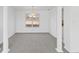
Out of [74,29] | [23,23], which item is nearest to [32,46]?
[74,29]

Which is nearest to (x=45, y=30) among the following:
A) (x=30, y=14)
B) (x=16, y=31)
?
(x=30, y=14)

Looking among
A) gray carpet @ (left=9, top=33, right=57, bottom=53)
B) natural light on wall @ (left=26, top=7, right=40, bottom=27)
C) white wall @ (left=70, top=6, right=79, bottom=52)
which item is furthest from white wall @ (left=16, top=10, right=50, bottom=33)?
white wall @ (left=70, top=6, right=79, bottom=52)

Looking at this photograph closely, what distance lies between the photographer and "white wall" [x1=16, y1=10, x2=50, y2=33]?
12.7 metres

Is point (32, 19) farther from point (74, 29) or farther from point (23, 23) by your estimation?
point (74, 29)

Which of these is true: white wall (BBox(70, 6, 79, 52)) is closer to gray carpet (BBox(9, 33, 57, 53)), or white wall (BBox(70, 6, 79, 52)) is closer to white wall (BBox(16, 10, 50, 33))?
gray carpet (BBox(9, 33, 57, 53))

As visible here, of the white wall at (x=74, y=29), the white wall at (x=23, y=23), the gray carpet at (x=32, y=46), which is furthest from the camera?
the white wall at (x=23, y=23)

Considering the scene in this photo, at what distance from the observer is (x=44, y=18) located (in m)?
12.9

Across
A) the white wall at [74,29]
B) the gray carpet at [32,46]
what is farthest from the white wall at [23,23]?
the white wall at [74,29]

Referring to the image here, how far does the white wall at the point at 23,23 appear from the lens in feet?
41.7

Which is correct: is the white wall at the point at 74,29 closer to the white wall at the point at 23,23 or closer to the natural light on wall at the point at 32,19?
the white wall at the point at 23,23

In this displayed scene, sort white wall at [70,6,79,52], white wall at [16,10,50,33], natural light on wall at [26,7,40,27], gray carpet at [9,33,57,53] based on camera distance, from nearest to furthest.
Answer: white wall at [70,6,79,52], gray carpet at [9,33,57,53], white wall at [16,10,50,33], natural light on wall at [26,7,40,27]

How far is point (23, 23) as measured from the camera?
504 inches
